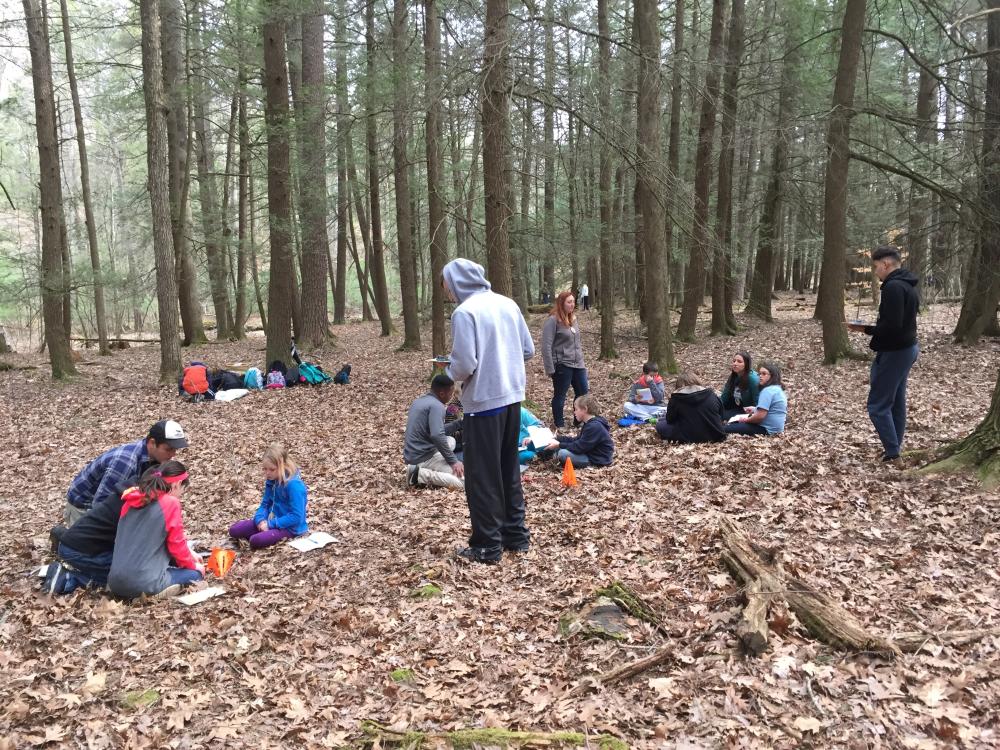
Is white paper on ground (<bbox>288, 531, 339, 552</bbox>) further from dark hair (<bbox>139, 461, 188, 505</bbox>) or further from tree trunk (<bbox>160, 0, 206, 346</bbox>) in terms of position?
tree trunk (<bbox>160, 0, 206, 346</bbox>)

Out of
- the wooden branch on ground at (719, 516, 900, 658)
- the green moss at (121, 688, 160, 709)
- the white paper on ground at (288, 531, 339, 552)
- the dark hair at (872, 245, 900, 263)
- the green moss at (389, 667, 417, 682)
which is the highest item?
the dark hair at (872, 245, 900, 263)

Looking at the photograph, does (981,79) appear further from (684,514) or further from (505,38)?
(684,514)

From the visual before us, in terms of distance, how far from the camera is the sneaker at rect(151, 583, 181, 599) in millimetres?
4598

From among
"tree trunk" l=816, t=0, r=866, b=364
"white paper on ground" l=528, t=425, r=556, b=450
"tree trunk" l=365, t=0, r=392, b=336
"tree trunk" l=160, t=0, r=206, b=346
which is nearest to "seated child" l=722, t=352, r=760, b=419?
"white paper on ground" l=528, t=425, r=556, b=450

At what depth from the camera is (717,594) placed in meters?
4.03

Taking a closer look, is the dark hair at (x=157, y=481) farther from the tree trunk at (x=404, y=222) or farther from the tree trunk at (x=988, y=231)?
the tree trunk at (x=988, y=231)

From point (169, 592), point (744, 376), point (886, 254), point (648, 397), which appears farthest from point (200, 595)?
point (744, 376)

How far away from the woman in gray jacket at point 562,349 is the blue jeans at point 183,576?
488 cm

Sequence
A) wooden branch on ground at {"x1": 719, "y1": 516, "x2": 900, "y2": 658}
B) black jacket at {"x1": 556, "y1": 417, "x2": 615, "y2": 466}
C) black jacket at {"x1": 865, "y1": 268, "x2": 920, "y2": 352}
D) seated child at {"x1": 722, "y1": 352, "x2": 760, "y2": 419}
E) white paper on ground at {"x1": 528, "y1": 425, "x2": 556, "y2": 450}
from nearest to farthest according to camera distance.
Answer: wooden branch on ground at {"x1": 719, "y1": 516, "x2": 900, "y2": 658}
black jacket at {"x1": 865, "y1": 268, "x2": 920, "y2": 352}
black jacket at {"x1": 556, "y1": 417, "x2": 615, "y2": 466}
white paper on ground at {"x1": 528, "y1": 425, "x2": 556, "y2": 450}
seated child at {"x1": 722, "y1": 352, "x2": 760, "y2": 419}

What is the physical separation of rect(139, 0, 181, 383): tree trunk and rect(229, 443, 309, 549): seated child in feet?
27.3

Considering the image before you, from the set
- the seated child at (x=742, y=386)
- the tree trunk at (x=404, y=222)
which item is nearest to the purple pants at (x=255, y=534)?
the seated child at (x=742, y=386)

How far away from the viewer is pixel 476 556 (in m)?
4.90

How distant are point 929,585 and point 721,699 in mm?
1841

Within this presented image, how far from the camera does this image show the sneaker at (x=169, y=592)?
4.60 meters
